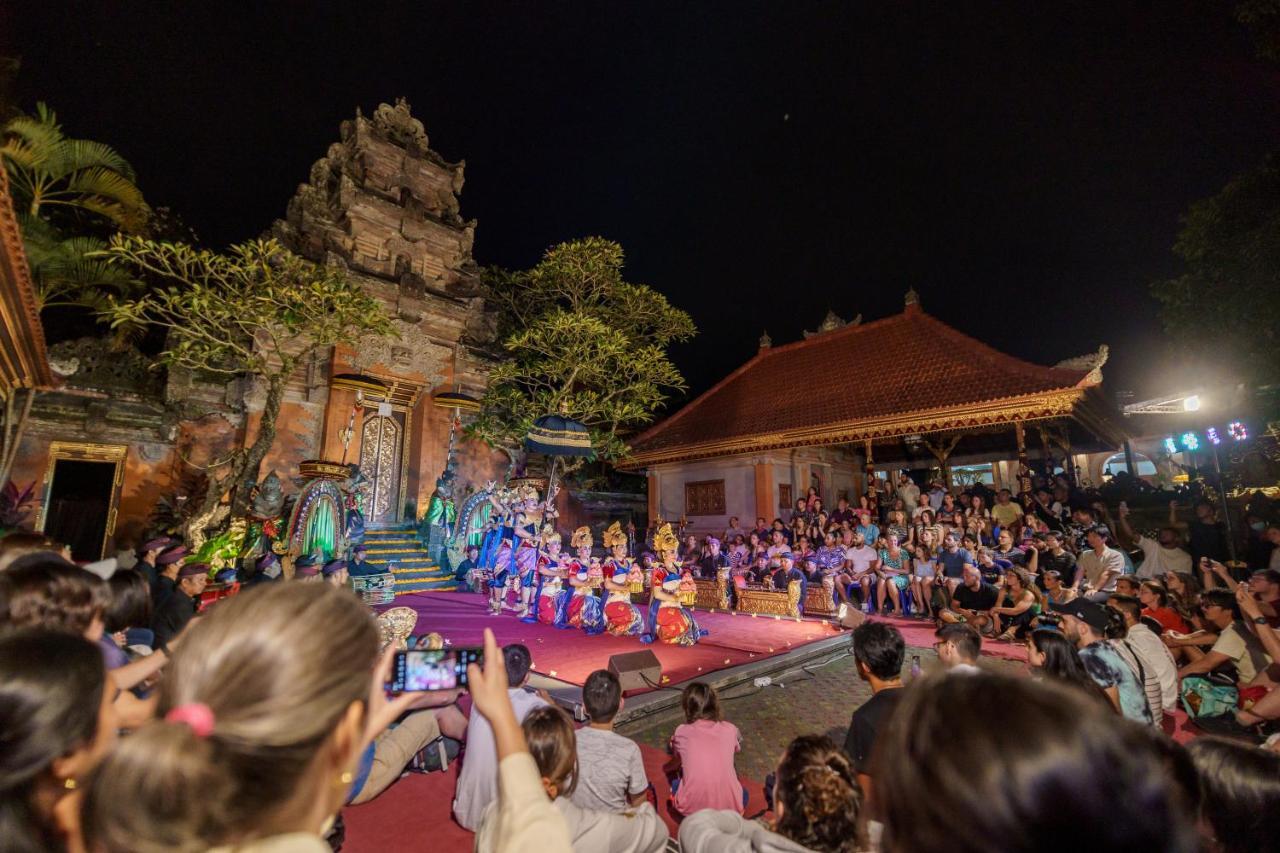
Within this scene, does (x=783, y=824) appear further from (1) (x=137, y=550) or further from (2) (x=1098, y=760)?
(1) (x=137, y=550)

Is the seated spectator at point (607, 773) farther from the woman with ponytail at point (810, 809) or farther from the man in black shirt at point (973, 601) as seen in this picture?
the man in black shirt at point (973, 601)

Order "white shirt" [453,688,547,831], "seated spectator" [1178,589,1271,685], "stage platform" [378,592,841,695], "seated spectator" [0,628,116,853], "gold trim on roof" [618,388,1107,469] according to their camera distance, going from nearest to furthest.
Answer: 1. "seated spectator" [0,628,116,853]
2. "white shirt" [453,688,547,831]
3. "seated spectator" [1178,589,1271,685]
4. "stage platform" [378,592,841,695]
5. "gold trim on roof" [618,388,1107,469]

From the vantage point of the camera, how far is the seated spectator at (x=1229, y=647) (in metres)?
4.25

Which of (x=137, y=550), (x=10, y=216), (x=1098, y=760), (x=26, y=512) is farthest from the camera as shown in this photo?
(x=137, y=550)

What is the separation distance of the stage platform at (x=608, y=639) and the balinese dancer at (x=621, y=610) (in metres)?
0.18

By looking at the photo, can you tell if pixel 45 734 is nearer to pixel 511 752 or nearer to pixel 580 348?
pixel 511 752

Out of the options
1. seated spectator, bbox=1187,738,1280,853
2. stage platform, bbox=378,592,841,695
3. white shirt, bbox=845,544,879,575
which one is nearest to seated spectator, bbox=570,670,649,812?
seated spectator, bbox=1187,738,1280,853

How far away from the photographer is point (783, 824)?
67.1 inches

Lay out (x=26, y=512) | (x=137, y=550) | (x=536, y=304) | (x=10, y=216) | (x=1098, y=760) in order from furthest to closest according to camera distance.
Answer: (x=536, y=304), (x=137, y=550), (x=26, y=512), (x=10, y=216), (x=1098, y=760)

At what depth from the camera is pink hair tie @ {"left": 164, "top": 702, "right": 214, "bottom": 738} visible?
745mm

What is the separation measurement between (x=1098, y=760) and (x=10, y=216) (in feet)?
21.5

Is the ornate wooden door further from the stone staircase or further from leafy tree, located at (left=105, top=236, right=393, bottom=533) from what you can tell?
leafy tree, located at (left=105, top=236, right=393, bottom=533)

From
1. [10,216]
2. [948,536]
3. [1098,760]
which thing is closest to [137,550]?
[10,216]

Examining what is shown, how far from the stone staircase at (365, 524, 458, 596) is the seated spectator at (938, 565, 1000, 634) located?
9.86 metres
